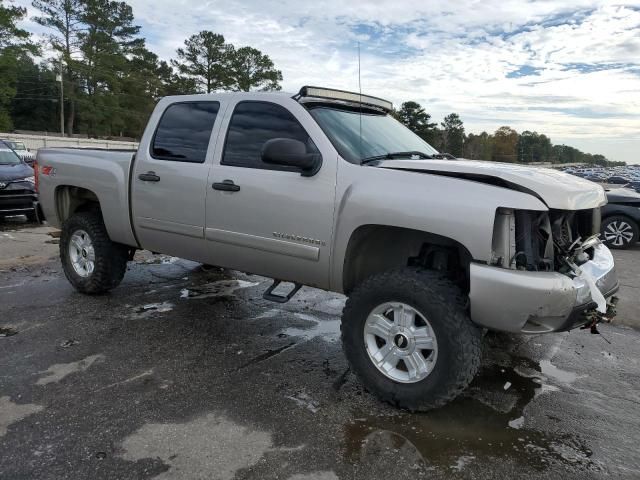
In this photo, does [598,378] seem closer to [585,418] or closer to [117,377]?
[585,418]

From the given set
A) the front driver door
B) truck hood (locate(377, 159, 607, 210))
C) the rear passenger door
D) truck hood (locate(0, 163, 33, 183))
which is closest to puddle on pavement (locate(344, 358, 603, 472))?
the front driver door

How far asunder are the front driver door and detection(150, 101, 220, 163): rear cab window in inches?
10.3

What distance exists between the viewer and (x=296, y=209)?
3719 mm

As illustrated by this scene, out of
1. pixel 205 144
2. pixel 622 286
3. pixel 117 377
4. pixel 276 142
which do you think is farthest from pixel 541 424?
pixel 622 286

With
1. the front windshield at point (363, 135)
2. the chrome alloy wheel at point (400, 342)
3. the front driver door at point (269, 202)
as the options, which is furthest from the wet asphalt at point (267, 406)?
the front windshield at point (363, 135)

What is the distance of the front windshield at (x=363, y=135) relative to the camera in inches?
147

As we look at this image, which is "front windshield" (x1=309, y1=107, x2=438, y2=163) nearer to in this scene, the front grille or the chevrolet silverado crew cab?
the chevrolet silverado crew cab

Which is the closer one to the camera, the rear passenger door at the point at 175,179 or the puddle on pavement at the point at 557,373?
the puddle on pavement at the point at 557,373

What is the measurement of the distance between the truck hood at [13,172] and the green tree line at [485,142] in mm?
7837

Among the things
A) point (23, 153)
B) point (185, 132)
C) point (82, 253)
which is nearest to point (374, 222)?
point (185, 132)

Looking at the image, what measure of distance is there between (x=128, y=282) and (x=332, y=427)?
4.02 meters

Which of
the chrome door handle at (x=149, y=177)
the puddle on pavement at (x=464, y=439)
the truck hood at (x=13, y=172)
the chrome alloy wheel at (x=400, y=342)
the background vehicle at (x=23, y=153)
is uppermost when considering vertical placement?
the background vehicle at (x=23, y=153)

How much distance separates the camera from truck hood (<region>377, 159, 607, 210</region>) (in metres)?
2.98

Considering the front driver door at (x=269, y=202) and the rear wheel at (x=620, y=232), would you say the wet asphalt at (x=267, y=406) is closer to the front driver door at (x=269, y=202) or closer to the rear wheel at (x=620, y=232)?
the front driver door at (x=269, y=202)
